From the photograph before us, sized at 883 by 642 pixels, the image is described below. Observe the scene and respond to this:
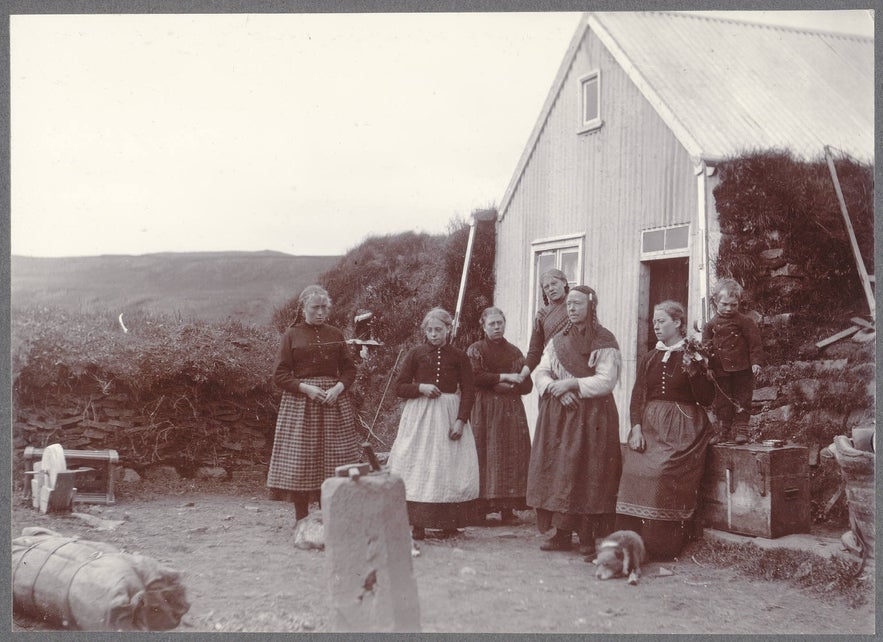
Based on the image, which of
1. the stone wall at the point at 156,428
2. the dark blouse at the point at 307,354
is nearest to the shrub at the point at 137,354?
the stone wall at the point at 156,428

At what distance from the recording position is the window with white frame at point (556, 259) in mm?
6863

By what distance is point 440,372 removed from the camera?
4.98 meters

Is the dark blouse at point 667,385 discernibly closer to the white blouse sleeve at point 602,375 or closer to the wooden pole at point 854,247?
the white blouse sleeve at point 602,375

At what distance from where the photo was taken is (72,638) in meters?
3.87

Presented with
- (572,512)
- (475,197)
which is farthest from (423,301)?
(572,512)

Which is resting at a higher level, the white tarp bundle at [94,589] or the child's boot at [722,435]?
the child's boot at [722,435]

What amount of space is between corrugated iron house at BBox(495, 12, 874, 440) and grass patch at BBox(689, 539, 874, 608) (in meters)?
1.78

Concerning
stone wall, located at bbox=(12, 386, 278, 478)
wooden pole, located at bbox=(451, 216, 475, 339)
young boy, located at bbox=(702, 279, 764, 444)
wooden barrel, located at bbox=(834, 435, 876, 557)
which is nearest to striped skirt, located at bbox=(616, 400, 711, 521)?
young boy, located at bbox=(702, 279, 764, 444)

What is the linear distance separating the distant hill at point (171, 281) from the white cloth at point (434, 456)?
1171 millimetres

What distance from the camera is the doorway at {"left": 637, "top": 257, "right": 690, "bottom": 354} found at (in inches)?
237

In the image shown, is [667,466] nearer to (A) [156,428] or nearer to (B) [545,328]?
(B) [545,328]

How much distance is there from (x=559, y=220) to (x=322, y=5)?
10.2ft

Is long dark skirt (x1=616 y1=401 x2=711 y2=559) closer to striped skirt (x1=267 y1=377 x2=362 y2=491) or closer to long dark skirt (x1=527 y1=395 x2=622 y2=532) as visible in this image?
long dark skirt (x1=527 y1=395 x2=622 y2=532)

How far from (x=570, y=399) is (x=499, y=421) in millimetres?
745
